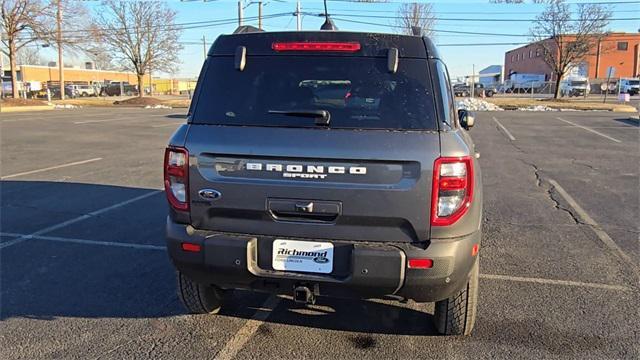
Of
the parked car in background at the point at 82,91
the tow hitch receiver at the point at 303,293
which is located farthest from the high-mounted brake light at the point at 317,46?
the parked car in background at the point at 82,91

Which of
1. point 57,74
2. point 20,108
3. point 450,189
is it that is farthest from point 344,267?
point 57,74

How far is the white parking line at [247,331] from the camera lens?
126 inches

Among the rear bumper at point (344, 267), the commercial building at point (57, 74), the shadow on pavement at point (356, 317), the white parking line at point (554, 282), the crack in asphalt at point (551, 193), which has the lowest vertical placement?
the shadow on pavement at point (356, 317)

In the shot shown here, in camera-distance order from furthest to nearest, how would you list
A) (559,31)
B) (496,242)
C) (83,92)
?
(83,92) → (559,31) → (496,242)

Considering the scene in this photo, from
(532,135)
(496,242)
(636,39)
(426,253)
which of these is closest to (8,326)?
(426,253)

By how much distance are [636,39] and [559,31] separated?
46.4 metres

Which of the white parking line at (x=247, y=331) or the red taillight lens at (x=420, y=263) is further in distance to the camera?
the white parking line at (x=247, y=331)

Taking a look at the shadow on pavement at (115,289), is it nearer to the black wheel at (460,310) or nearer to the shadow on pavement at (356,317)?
the shadow on pavement at (356,317)

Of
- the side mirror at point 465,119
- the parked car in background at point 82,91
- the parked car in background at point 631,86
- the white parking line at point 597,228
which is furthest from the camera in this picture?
the parked car in background at point 82,91

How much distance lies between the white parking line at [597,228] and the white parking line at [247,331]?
340cm

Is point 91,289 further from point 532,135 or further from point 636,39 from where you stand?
point 636,39

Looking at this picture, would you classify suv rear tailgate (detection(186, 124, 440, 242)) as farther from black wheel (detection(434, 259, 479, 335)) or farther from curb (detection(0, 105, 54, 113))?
curb (detection(0, 105, 54, 113))

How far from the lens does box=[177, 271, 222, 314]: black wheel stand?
11.6ft

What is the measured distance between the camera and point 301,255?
2.91 meters
